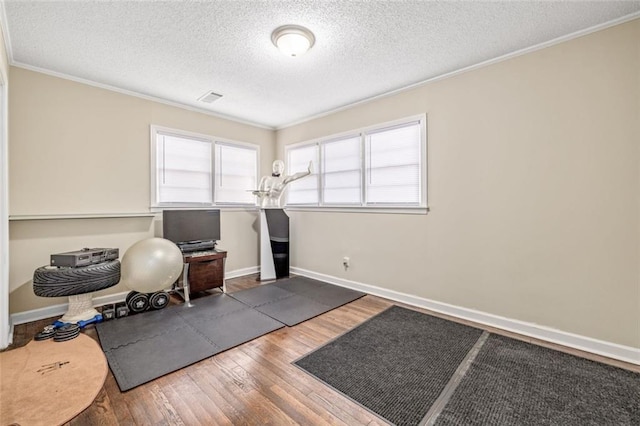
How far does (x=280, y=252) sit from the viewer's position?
A: 4.78 m

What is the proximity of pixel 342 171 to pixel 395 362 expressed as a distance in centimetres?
282

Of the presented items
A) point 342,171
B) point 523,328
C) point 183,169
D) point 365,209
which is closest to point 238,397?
point 523,328

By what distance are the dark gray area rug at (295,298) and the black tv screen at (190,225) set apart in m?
0.97

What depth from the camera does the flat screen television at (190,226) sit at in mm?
3779

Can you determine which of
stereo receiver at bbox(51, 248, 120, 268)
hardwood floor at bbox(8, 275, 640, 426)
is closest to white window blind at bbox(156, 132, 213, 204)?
stereo receiver at bbox(51, 248, 120, 268)

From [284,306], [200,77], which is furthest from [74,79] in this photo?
[284,306]

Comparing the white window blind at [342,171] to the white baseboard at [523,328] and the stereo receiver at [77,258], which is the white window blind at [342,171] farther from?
the stereo receiver at [77,258]

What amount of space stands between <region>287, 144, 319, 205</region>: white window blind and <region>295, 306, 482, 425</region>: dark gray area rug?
246 centimetres

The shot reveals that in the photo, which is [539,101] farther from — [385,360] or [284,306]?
[284,306]

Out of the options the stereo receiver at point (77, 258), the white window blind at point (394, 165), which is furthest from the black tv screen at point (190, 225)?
the white window blind at point (394, 165)

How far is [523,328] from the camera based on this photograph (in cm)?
271

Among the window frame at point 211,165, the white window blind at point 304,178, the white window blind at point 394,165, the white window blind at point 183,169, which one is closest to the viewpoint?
the white window blind at point 394,165

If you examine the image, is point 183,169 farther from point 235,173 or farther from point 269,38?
point 269,38

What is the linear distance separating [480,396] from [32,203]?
14.9 feet
